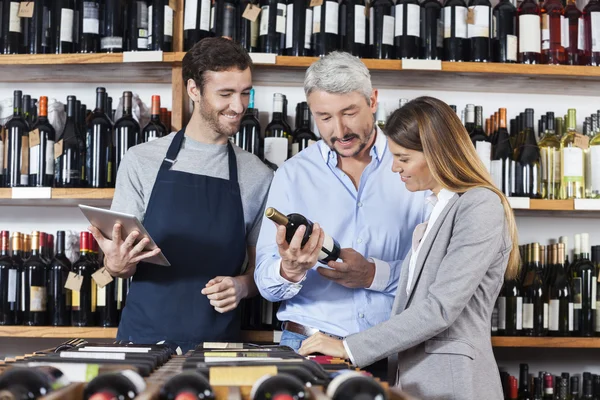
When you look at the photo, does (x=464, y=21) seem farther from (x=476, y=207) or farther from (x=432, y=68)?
(x=476, y=207)

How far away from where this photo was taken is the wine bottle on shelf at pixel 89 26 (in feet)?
8.73

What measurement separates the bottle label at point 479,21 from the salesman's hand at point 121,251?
145 centimetres

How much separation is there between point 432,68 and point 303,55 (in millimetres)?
454

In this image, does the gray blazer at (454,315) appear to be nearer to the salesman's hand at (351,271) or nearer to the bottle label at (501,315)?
the salesman's hand at (351,271)

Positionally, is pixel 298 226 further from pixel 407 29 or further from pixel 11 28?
pixel 11 28

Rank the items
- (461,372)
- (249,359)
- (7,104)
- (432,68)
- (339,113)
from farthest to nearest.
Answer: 1. (7,104)
2. (432,68)
3. (339,113)
4. (461,372)
5. (249,359)

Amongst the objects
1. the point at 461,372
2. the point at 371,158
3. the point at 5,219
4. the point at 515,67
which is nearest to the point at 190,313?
the point at 371,158

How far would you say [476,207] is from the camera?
1618 millimetres

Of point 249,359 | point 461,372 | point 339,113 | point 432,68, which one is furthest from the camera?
point 432,68

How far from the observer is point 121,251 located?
6.55ft

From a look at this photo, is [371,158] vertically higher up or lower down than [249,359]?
higher up

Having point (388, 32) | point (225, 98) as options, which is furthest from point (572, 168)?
point (225, 98)

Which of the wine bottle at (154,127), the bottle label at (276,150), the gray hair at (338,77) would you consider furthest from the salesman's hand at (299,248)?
the wine bottle at (154,127)

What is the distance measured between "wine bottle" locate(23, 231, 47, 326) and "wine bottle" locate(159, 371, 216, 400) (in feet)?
6.05
